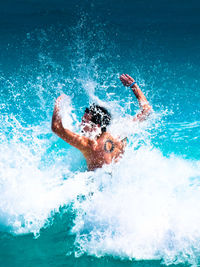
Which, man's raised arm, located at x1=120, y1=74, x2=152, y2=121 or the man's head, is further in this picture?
man's raised arm, located at x1=120, y1=74, x2=152, y2=121

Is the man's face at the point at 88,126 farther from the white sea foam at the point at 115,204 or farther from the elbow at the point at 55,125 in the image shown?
the elbow at the point at 55,125

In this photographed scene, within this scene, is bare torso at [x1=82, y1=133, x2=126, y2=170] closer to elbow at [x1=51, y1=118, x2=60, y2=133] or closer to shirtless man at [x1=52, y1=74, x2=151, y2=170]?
shirtless man at [x1=52, y1=74, x2=151, y2=170]

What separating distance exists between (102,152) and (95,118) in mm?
443

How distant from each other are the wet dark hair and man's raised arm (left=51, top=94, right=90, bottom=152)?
28 cm

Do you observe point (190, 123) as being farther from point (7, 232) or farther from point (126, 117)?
point (7, 232)

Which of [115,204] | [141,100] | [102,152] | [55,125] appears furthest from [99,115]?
[115,204]

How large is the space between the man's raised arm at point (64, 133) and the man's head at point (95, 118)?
194mm

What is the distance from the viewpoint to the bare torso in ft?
11.3

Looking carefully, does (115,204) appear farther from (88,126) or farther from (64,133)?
(64,133)

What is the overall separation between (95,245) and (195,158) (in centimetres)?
376

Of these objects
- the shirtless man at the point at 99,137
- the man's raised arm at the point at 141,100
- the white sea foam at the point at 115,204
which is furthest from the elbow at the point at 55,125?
the man's raised arm at the point at 141,100

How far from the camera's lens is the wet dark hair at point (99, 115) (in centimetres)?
341

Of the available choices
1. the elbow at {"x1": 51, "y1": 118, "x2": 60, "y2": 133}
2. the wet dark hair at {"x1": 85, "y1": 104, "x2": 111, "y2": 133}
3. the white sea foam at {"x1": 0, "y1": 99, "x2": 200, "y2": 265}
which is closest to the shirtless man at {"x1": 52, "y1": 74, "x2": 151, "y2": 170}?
the wet dark hair at {"x1": 85, "y1": 104, "x2": 111, "y2": 133}

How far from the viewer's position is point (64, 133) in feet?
9.70
